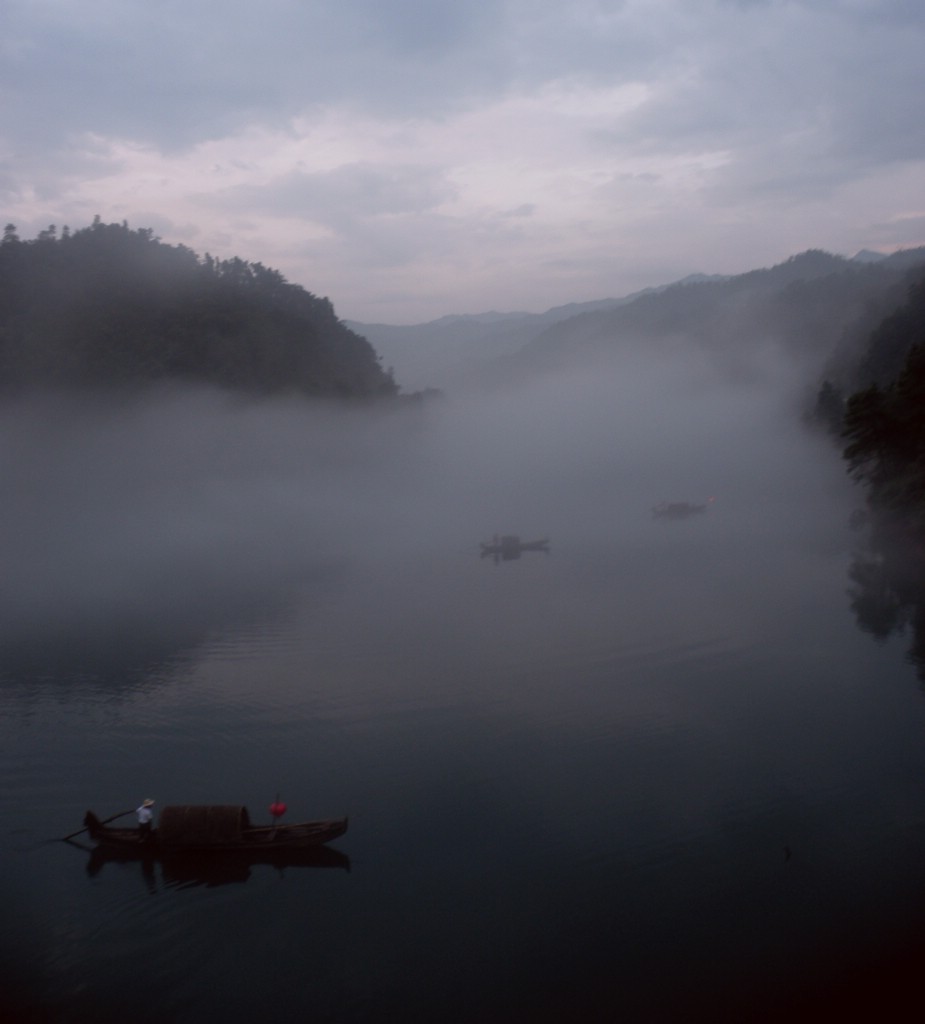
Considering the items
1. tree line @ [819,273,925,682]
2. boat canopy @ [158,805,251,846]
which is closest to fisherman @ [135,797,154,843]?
boat canopy @ [158,805,251,846]

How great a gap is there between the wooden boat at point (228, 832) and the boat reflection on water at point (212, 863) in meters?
0.09

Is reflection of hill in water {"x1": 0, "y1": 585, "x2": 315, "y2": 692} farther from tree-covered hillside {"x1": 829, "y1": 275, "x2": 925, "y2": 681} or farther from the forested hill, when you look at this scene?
the forested hill

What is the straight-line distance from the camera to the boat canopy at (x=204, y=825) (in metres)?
11.5

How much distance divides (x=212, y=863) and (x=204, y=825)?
565mm

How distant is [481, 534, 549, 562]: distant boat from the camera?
121 feet

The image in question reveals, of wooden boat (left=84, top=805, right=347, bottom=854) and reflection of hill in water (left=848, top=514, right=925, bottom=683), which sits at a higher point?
wooden boat (left=84, top=805, right=347, bottom=854)

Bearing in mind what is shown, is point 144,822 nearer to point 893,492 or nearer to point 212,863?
point 212,863

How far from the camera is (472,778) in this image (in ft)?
44.7

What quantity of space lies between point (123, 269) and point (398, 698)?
6057cm

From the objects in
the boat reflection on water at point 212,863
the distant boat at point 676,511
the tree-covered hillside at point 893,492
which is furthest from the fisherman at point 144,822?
the distant boat at point 676,511

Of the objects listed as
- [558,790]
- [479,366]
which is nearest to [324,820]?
[558,790]

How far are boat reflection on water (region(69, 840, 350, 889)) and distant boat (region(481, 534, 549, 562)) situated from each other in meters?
25.2

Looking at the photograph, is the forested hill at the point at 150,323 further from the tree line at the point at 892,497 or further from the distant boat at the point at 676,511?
the tree line at the point at 892,497

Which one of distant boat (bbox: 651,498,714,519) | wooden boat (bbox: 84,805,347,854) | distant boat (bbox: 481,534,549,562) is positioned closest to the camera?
wooden boat (bbox: 84,805,347,854)
